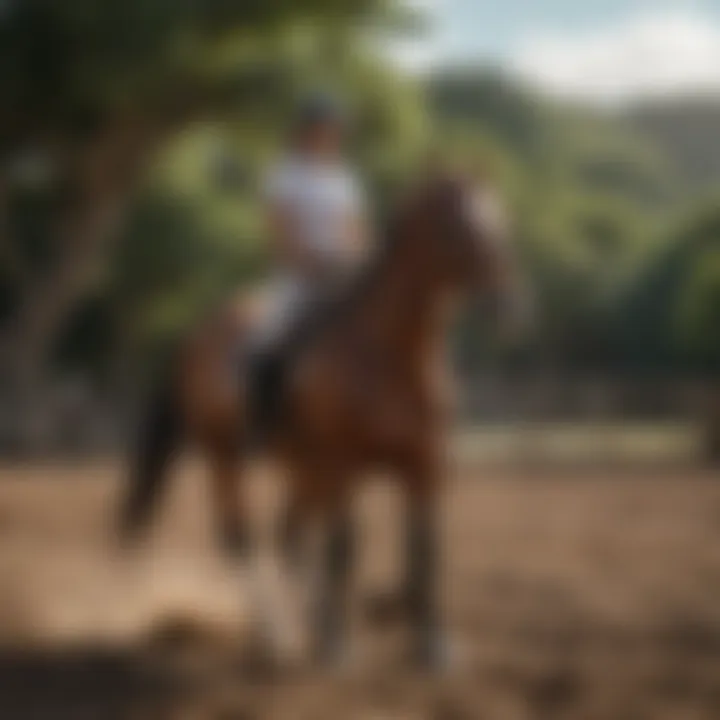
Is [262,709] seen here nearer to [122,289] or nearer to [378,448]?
[378,448]

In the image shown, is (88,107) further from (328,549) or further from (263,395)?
(328,549)

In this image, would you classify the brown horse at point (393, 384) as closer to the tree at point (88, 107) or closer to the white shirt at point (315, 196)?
the white shirt at point (315, 196)

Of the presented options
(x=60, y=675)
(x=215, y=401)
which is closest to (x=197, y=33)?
(x=215, y=401)

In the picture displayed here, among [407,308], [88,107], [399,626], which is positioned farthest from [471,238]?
[88,107]

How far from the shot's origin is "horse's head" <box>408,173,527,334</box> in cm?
170

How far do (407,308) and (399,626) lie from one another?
0.45 m

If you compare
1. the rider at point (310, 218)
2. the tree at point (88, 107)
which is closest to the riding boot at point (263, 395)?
the rider at point (310, 218)

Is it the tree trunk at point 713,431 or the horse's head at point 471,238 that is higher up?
the horse's head at point 471,238

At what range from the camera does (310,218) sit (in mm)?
1776

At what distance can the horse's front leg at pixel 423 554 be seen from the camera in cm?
182

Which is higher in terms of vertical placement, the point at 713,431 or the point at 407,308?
the point at 407,308

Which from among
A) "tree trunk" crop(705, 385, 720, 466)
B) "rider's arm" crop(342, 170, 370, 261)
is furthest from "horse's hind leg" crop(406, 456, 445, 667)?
"tree trunk" crop(705, 385, 720, 466)

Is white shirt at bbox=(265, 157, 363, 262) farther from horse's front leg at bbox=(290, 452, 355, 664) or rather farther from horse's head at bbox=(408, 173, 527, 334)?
horse's front leg at bbox=(290, 452, 355, 664)

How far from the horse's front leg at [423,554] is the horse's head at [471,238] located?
21 cm
